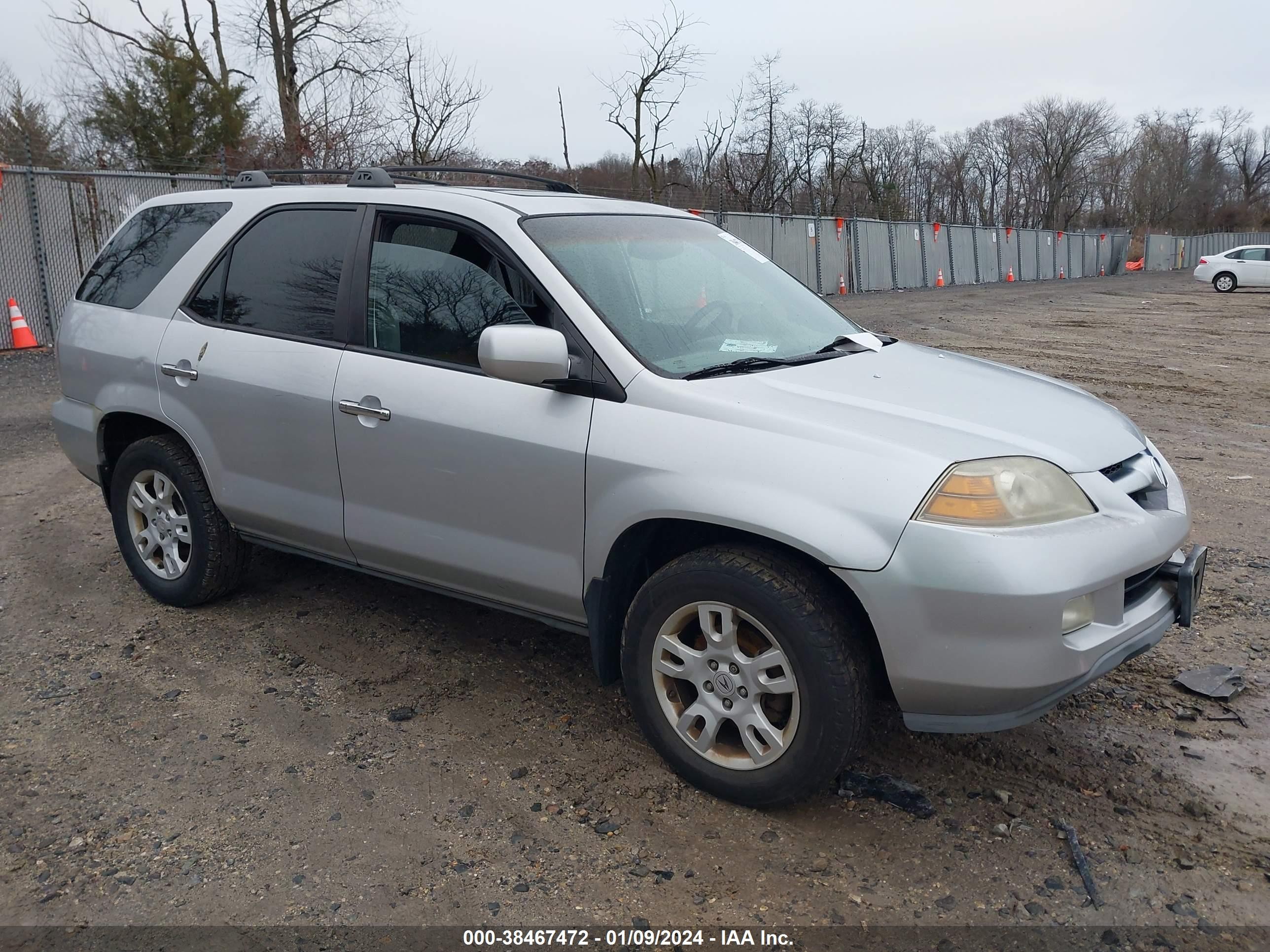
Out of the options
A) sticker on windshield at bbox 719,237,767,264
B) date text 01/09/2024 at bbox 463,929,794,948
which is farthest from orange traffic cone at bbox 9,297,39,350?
date text 01/09/2024 at bbox 463,929,794,948

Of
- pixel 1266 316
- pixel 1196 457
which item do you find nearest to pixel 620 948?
pixel 1196 457

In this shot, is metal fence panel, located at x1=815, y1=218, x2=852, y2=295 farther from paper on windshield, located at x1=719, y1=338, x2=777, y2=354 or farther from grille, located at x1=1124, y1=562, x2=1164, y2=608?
grille, located at x1=1124, y1=562, x2=1164, y2=608

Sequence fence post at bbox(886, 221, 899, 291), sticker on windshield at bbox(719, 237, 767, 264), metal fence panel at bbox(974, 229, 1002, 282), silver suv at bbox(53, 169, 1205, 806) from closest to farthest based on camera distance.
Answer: silver suv at bbox(53, 169, 1205, 806)
sticker on windshield at bbox(719, 237, 767, 264)
fence post at bbox(886, 221, 899, 291)
metal fence panel at bbox(974, 229, 1002, 282)

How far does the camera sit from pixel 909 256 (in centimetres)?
3341

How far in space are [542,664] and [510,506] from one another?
3.38 feet

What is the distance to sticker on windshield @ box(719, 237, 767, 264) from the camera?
4.41 meters

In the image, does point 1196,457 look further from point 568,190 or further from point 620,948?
point 620,948

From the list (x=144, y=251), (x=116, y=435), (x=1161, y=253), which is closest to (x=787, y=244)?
(x=144, y=251)

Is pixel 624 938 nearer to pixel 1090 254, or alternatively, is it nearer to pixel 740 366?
pixel 740 366

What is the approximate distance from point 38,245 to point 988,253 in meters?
34.5

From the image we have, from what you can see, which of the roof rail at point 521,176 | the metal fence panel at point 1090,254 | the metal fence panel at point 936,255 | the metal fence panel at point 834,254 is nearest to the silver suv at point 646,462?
the roof rail at point 521,176

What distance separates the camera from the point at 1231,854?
2873 millimetres

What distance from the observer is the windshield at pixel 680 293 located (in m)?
3.42

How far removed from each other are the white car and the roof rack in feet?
113
